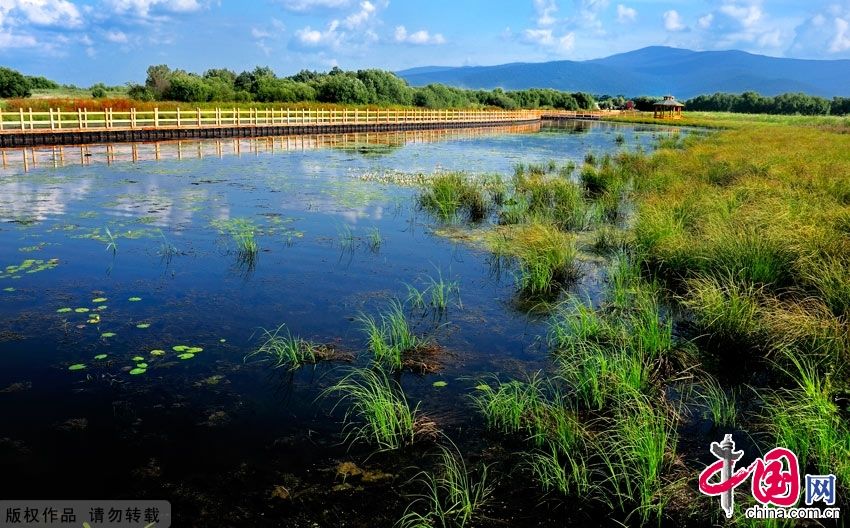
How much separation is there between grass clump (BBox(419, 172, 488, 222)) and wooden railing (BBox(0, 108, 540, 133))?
69.6 feet

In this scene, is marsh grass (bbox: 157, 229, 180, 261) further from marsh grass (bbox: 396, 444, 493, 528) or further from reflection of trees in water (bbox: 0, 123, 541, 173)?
reflection of trees in water (bbox: 0, 123, 541, 173)

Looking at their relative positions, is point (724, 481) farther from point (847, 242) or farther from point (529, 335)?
point (847, 242)

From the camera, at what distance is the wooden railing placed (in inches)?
1197

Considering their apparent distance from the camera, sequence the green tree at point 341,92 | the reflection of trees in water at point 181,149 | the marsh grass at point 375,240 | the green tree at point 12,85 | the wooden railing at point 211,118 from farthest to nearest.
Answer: the green tree at point 341,92, the green tree at point 12,85, the wooden railing at point 211,118, the reflection of trees in water at point 181,149, the marsh grass at point 375,240

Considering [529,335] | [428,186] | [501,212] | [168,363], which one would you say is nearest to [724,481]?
[529,335]

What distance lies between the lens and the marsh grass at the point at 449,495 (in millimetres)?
4262

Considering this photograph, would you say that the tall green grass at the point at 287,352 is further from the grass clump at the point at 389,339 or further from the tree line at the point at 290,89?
the tree line at the point at 290,89

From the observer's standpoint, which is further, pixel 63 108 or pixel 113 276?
pixel 63 108

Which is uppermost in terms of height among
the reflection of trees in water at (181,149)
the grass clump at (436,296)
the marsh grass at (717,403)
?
the reflection of trees in water at (181,149)

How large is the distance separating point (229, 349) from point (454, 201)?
30.6 feet

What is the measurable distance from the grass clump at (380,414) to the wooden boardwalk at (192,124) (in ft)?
90.7

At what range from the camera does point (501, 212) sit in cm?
1459

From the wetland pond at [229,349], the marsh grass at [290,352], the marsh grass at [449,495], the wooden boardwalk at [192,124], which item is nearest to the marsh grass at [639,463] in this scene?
the wetland pond at [229,349]

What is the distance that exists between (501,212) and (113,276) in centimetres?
844
